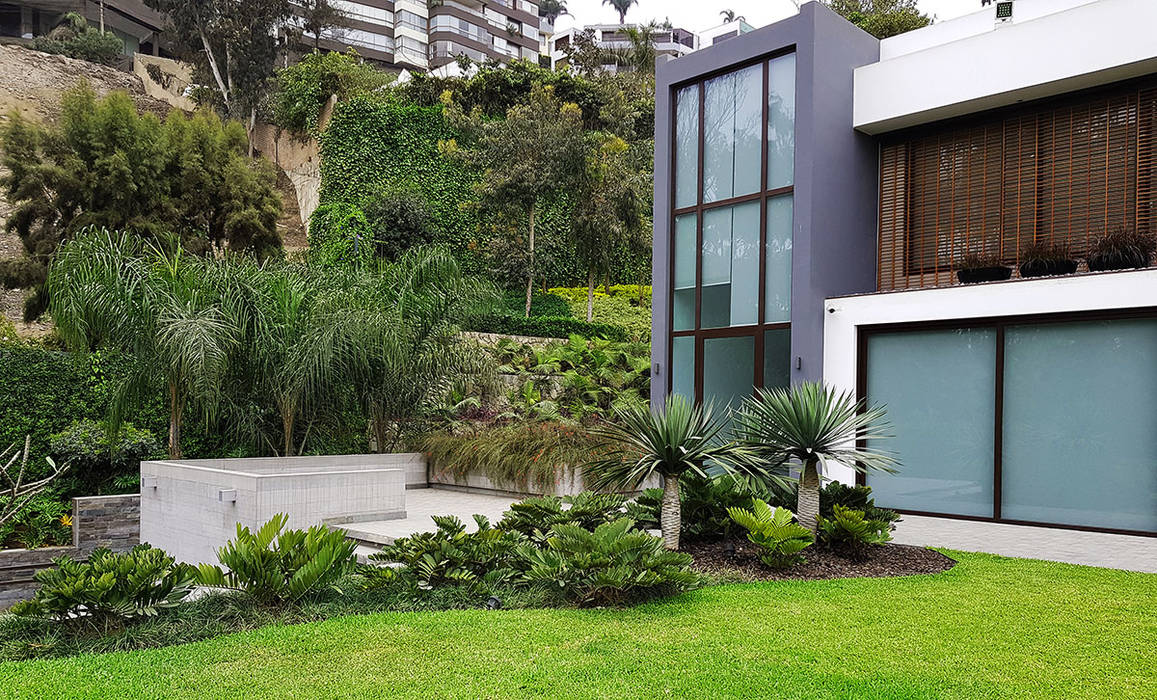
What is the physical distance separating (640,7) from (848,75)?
77.7 meters

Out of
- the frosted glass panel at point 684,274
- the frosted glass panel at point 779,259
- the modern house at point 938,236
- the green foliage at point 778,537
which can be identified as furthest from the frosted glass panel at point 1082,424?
the green foliage at point 778,537

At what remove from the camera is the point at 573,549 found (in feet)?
18.8

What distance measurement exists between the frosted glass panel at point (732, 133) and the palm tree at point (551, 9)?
2539 inches

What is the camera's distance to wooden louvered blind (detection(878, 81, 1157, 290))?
970cm

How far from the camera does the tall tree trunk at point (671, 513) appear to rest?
21.9 ft

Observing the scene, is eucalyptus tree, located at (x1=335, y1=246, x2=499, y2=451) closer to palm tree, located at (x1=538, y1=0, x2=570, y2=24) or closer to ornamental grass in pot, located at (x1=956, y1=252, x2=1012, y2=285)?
ornamental grass in pot, located at (x1=956, y1=252, x2=1012, y2=285)

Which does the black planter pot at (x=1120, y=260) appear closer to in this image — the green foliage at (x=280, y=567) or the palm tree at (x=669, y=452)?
the palm tree at (x=669, y=452)

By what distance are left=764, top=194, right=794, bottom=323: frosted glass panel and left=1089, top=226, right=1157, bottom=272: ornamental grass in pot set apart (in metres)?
3.64

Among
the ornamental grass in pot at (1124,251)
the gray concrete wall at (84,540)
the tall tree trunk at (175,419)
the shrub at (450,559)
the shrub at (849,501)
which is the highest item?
the ornamental grass in pot at (1124,251)

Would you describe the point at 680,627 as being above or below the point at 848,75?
below

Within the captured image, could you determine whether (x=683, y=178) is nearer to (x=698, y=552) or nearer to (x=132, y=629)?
(x=698, y=552)

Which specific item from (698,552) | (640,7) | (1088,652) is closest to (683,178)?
(698,552)

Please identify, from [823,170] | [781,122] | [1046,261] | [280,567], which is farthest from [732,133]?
[280,567]

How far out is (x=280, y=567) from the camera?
5398mm
